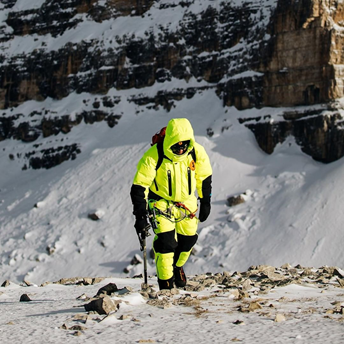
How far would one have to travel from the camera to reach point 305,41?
38.8 meters

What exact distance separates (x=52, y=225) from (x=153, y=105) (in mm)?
13022

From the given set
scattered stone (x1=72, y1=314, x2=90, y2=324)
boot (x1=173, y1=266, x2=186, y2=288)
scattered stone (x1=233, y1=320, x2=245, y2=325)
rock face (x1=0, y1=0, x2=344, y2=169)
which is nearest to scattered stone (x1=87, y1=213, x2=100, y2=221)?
rock face (x1=0, y1=0, x2=344, y2=169)

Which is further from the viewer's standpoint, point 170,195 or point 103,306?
point 170,195

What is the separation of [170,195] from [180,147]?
26.1 inches

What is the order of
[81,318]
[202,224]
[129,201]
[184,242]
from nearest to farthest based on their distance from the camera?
[81,318] → [184,242] → [202,224] → [129,201]

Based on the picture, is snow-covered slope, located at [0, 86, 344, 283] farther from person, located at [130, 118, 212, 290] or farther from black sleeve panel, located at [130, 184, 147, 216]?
black sleeve panel, located at [130, 184, 147, 216]

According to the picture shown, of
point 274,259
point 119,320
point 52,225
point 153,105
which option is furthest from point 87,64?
point 119,320

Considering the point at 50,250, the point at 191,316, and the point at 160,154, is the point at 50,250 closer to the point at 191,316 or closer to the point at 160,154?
the point at 160,154

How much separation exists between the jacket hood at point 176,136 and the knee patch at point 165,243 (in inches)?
39.6

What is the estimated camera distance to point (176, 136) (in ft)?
Answer: 28.7

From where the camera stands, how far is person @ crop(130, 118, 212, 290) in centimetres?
882

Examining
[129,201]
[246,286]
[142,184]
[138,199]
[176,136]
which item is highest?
[176,136]

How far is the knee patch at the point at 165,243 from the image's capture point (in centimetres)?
887

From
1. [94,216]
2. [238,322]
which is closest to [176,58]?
[94,216]
